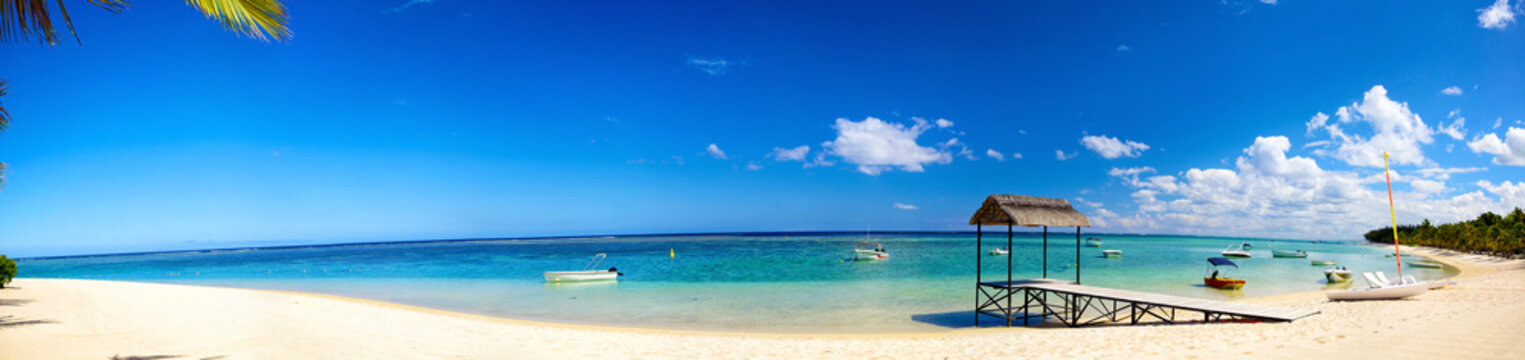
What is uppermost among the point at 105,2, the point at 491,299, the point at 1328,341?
the point at 105,2

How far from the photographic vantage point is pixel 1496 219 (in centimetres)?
4931

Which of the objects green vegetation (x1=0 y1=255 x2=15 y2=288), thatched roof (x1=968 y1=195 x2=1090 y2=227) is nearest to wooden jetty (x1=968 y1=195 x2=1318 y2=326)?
thatched roof (x1=968 y1=195 x2=1090 y2=227)

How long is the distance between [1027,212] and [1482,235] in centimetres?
5457

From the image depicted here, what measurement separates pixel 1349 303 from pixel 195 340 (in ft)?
71.0

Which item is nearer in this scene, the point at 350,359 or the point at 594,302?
the point at 350,359

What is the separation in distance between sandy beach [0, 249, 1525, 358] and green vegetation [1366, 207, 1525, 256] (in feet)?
118

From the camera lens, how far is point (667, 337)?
38.1 feet

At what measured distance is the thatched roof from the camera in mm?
13531

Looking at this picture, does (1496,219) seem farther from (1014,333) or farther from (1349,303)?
(1014,333)

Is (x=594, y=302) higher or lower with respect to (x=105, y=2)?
lower

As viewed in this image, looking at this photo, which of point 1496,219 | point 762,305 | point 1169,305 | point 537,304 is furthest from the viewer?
point 1496,219

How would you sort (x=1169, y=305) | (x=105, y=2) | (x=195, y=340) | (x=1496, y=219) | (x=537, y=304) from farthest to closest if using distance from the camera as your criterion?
(x=1496, y=219), (x=537, y=304), (x=1169, y=305), (x=195, y=340), (x=105, y=2)

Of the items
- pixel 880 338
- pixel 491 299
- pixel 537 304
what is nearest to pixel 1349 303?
pixel 880 338

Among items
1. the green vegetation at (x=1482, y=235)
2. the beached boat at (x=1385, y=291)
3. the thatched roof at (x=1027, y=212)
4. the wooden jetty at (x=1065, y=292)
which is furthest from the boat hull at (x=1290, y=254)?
the thatched roof at (x=1027, y=212)
